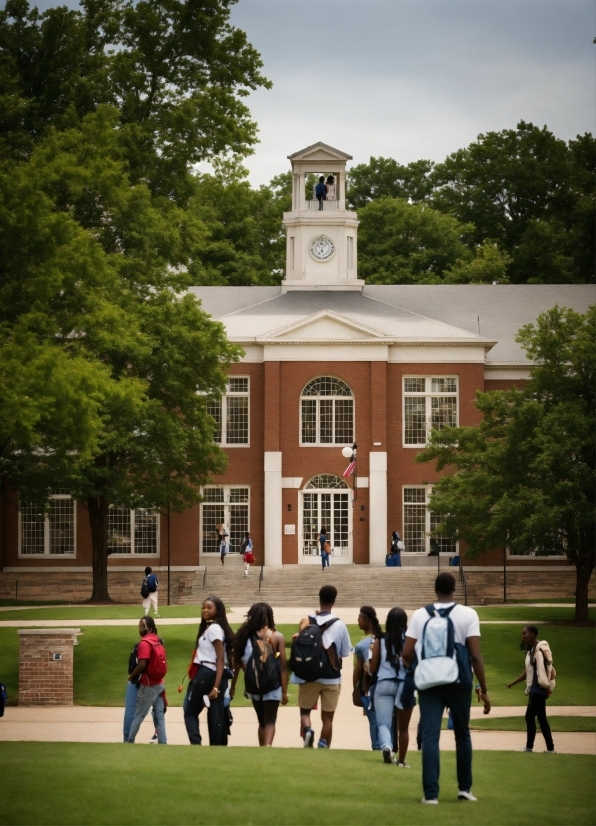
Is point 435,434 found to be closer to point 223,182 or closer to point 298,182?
point 298,182

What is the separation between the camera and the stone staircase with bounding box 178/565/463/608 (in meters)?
40.9

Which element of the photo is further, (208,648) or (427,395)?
(427,395)

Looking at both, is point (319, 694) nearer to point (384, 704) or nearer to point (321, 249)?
point (384, 704)

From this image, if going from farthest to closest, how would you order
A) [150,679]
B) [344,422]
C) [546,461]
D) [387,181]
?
[387,181] < [344,422] < [546,461] < [150,679]

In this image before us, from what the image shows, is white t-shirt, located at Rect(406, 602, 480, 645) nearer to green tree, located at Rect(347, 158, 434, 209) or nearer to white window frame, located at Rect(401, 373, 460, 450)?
white window frame, located at Rect(401, 373, 460, 450)

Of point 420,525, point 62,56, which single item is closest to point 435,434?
point 420,525

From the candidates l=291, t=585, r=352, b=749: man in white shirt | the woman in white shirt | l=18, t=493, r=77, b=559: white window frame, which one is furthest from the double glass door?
l=291, t=585, r=352, b=749: man in white shirt

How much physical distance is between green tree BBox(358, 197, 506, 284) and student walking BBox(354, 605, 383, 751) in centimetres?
5079

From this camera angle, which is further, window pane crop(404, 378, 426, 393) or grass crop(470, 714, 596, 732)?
window pane crop(404, 378, 426, 393)

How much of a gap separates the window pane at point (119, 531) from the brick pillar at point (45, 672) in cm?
2413

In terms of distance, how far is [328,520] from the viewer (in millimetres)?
48781

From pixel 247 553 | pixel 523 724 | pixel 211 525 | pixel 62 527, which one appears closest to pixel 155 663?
pixel 523 724

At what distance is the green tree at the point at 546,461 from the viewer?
108 feet

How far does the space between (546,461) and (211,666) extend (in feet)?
64.7
